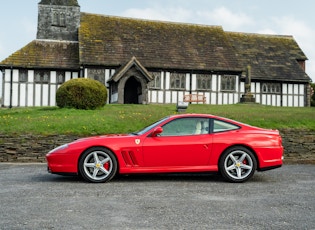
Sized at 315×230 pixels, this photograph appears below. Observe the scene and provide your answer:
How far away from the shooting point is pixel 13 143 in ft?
40.5

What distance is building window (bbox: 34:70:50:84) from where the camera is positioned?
2997cm

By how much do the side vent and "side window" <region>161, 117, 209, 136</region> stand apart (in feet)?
2.49

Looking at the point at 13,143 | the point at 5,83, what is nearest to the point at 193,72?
the point at 5,83

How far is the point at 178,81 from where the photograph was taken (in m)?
31.8

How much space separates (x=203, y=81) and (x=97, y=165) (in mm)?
25431

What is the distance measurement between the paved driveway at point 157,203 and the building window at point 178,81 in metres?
23.4

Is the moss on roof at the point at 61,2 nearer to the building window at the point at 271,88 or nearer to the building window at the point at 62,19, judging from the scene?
the building window at the point at 62,19

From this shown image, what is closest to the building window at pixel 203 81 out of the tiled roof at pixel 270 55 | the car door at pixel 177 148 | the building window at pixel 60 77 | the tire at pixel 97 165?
the tiled roof at pixel 270 55

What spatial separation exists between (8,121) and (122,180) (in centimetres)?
871

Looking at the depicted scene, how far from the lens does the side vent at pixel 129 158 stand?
7722mm

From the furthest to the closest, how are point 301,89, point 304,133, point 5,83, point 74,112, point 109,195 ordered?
1. point 301,89
2. point 5,83
3. point 74,112
4. point 304,133
5. point 109,195

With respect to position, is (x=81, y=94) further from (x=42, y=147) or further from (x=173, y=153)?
(x=173, y=153)

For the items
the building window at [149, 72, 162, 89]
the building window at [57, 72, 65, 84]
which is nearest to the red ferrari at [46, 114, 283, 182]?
the building window at [149, 72, 162, 89]

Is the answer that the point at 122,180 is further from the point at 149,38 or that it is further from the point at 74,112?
the point at 149,38
